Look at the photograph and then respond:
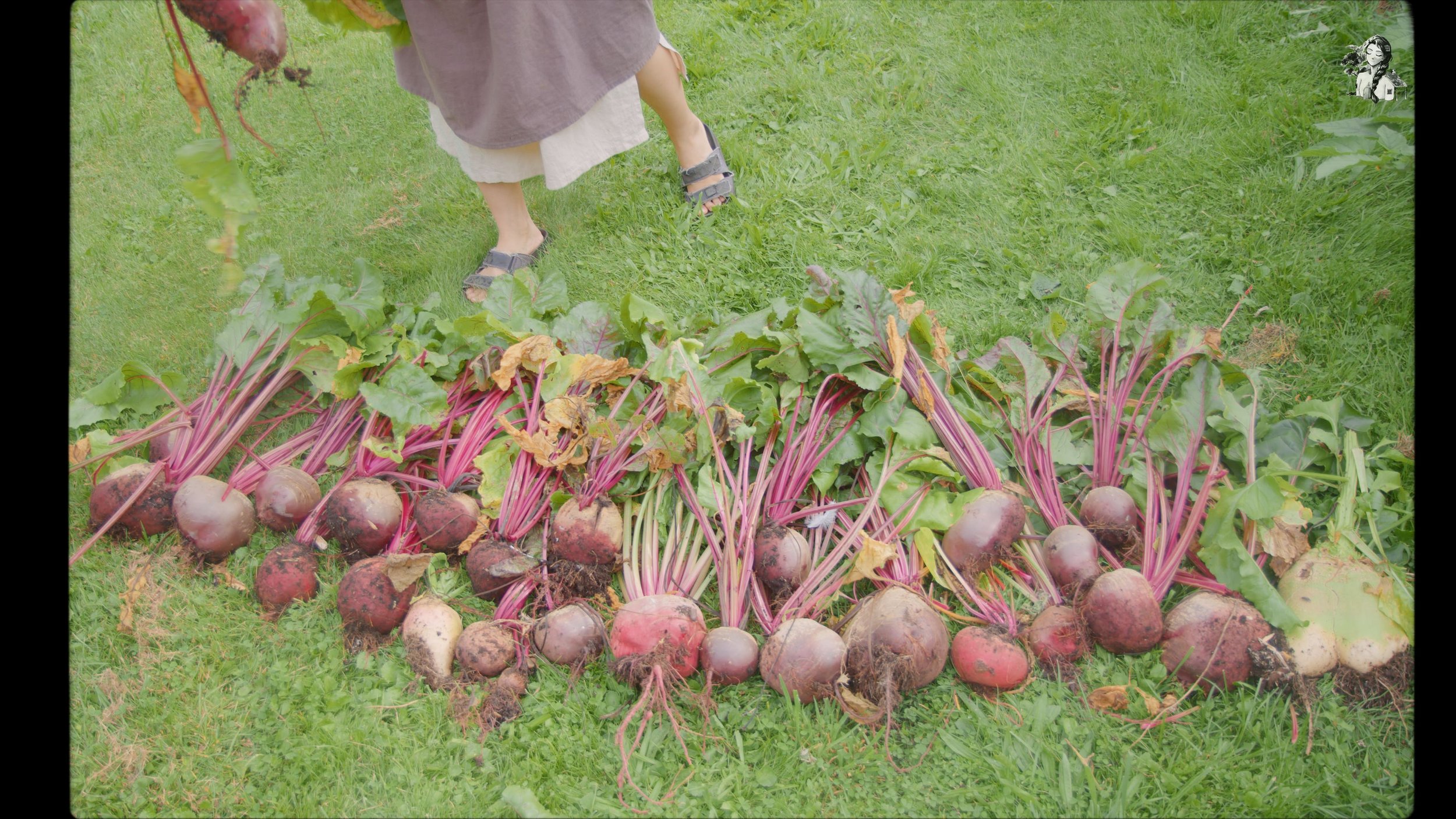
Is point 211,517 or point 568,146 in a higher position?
point 568,146

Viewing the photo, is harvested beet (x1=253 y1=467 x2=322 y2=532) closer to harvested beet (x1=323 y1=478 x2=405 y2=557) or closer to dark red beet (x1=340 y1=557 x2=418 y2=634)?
harvested beet (x1=323 y1=478 x2=405 y2=557)

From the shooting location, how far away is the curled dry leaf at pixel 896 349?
270cm

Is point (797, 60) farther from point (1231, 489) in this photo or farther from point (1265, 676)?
point (1265, 676)

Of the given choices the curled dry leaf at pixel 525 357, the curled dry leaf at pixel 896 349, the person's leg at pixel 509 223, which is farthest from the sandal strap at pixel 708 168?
the curled dry leaf at pixel 896 349

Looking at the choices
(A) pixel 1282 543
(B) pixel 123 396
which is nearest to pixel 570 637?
(A) pixel 1282 543

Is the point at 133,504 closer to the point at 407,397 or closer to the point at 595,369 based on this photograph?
the point at 407,397

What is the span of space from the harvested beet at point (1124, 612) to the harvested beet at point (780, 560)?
0.84 meters

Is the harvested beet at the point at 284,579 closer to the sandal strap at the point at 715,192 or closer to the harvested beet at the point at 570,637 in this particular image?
the harvested beet at the point at 570,637

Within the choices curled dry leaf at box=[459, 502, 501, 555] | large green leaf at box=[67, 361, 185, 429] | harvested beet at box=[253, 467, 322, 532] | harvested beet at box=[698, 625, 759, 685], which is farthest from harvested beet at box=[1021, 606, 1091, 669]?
large green leaf at box=[67, 361, 185, 429]

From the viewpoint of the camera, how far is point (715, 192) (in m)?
4.10

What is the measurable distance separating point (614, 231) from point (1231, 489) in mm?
2846

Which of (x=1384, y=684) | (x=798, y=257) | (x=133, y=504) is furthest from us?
(x=798, y=257)

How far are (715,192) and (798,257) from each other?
0.61 meters

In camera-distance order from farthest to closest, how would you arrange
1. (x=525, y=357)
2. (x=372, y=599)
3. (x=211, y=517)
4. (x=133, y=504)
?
(x=525, y=357)
(x=133, y=504)
(x=211, y=517)
(x=372, y=599)
